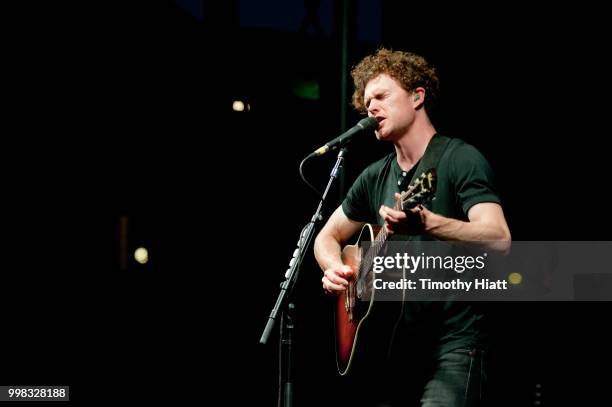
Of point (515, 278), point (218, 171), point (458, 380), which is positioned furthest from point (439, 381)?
point (218, 171)

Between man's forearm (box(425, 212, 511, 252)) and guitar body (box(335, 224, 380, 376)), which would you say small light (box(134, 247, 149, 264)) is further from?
man's forearm (box(425, 212, 511, 252))

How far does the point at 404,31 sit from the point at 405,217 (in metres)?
2.58

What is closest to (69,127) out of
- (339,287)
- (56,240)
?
(56,240)

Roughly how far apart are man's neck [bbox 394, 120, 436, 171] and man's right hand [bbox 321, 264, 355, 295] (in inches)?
20.2

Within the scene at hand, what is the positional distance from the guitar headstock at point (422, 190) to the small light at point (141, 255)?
3954 millimetres

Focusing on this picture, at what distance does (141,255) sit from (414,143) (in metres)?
3.69

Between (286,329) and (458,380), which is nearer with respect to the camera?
(458,380)

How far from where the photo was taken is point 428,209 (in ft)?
7.46

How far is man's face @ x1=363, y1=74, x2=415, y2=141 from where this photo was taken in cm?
259

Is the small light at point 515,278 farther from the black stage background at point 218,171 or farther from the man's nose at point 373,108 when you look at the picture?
the man's nose at point 373,108

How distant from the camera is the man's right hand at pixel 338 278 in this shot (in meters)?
2.72

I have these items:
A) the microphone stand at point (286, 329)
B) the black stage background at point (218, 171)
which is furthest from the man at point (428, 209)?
the black stage background at point (218, 171)

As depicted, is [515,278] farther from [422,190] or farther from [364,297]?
[422,190]

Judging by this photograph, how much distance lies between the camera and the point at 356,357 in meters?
2.47
